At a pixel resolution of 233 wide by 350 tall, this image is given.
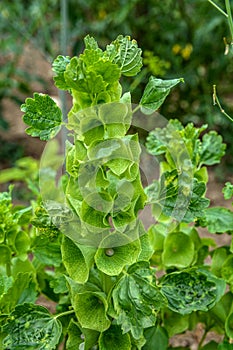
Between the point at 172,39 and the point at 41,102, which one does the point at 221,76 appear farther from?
the point at 41,102

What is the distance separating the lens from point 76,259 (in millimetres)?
957

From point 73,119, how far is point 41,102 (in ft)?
0.15

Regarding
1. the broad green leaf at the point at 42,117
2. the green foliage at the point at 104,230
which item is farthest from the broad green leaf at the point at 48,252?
the broad green leaf at the point at 42,117

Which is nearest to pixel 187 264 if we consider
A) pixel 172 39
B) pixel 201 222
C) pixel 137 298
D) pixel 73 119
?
pixel 201 222

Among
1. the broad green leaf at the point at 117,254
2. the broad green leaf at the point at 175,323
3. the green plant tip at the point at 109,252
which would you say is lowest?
the broad green leaf at the point at 175,323

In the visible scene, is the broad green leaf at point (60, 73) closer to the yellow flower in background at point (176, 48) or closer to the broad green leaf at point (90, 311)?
the broad green leaf at point (90, 311)

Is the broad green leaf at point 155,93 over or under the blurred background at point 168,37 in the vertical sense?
over

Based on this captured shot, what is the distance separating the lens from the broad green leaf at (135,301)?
0.92 metres

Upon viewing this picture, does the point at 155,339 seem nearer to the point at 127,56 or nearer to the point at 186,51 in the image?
the point at 127,56

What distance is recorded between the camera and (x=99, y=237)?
0.95 metres

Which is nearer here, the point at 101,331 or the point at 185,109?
the point at 101,331

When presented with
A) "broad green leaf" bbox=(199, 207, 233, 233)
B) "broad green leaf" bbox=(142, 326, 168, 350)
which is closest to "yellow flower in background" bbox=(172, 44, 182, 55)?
"broad green leaf" bbox=(199, 207, 233, 233)

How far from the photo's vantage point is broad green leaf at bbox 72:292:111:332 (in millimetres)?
967

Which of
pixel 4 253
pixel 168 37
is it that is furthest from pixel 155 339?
pixel 168 37
